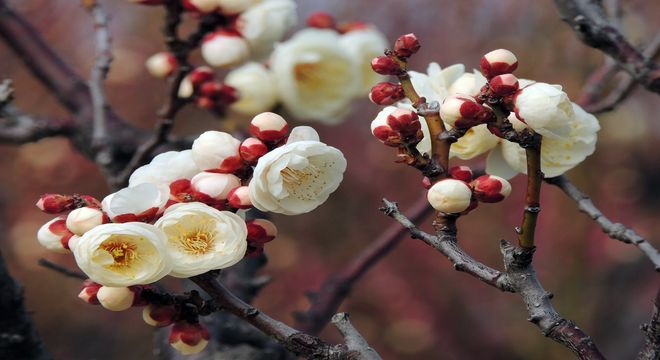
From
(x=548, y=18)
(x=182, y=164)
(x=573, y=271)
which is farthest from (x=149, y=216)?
(x=548, y=18)

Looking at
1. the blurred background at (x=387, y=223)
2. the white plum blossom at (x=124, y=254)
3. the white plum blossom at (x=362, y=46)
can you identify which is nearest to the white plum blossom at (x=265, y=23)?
the white plum blossom at (x=362, y=46)

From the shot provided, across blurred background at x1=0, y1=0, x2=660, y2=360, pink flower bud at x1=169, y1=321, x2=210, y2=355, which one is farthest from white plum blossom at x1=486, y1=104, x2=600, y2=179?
blurred background at x1=0, y1=0, x2=660, y2=360

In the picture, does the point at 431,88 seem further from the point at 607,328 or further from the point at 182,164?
the point at 607,328

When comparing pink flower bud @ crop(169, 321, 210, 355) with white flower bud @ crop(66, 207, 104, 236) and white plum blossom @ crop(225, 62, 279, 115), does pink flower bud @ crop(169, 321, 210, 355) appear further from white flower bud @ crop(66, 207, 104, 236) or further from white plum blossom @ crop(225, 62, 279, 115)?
white plum blossom @ crop(225, 62, 279, 115)

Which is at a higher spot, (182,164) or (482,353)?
(182,164)

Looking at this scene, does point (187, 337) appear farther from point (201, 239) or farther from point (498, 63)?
point (498, 63)

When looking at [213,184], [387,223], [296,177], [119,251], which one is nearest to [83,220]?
[119,251]
